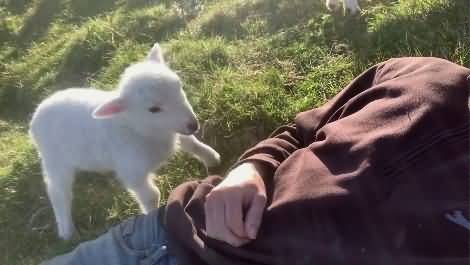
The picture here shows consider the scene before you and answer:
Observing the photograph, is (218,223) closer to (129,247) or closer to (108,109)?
(129,247)

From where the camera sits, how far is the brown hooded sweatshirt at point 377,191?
1673 mm

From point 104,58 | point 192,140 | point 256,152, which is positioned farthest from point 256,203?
point 104,58

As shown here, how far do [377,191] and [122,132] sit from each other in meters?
1.96

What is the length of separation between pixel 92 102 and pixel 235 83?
1.11 m

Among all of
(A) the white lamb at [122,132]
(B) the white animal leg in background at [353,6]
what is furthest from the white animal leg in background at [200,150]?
(B) the white animal leg in background at [353,6]

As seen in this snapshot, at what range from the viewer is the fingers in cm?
196

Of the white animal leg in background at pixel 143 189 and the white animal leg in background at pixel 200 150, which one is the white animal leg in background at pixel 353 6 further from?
the white animal leg in background at pixel 143 189

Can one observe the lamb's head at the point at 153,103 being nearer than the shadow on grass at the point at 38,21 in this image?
Yes

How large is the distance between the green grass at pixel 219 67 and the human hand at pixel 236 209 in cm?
161

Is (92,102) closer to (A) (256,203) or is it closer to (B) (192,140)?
(B) (192,140)

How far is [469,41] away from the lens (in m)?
3.49

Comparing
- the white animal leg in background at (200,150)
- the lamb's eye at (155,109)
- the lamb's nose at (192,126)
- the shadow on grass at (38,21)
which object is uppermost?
the lamb's eye at (155,109)

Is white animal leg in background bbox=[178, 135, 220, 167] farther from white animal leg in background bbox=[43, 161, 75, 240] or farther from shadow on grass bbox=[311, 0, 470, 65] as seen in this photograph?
shadow on grass bbox=[311, 0, 470, 65]

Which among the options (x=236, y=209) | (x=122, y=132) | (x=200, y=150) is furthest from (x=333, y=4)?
(x=236, y=209)
